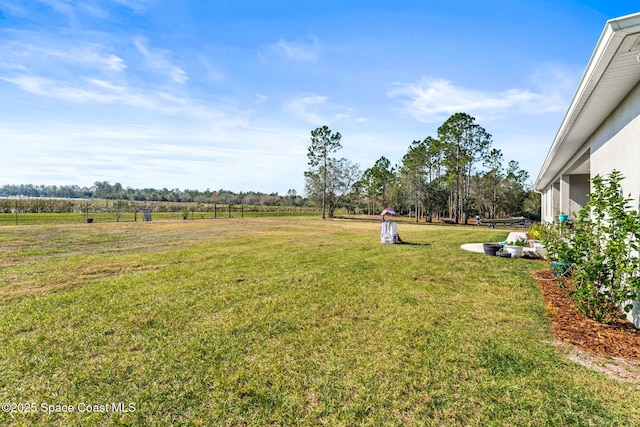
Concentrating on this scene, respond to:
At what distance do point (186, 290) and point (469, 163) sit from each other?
109 feet

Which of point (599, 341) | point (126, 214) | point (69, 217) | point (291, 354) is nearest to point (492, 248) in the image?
point (599, 341)

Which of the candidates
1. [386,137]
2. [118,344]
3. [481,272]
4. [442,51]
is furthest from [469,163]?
[118,344]

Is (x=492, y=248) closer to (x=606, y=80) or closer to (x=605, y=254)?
(x=605, y=254)

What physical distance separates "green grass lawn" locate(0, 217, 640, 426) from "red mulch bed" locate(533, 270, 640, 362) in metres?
0.18

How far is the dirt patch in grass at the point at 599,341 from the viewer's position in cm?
275

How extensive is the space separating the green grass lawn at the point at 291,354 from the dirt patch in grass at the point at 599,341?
16cm

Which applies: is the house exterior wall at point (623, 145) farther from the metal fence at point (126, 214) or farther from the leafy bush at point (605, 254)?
the metal fence at point (126, 214)

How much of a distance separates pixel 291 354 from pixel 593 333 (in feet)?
11.4

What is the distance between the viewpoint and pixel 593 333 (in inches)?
138

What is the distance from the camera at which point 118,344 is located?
10.7 feet

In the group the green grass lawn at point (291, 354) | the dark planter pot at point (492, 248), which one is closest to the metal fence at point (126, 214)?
the green grass lawn at point (291, 354)

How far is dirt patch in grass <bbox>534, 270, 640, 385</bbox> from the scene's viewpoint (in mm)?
2752

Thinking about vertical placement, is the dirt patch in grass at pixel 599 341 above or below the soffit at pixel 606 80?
below

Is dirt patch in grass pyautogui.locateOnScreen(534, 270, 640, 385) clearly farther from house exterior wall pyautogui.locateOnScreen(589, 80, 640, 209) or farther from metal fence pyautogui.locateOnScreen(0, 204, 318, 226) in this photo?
metal fence pyautogui.locateOnScreen(0, 204, 318, 226)
